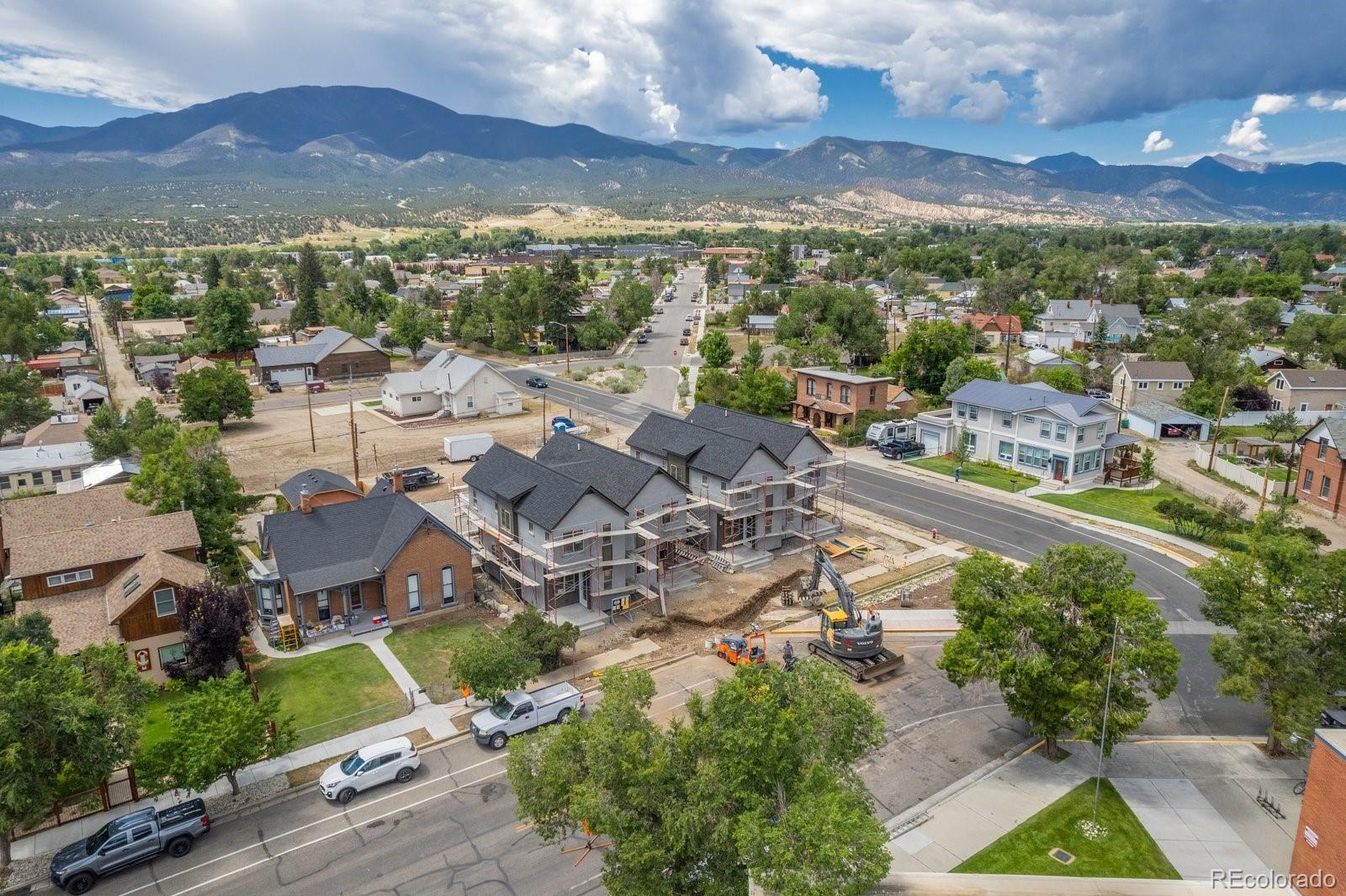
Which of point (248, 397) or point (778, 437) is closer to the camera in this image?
point (778, 437)

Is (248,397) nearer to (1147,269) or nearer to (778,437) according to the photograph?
(778,437)

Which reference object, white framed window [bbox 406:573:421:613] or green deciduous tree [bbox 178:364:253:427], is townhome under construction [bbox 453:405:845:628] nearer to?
white framed window [bbox 406:573:421:613]

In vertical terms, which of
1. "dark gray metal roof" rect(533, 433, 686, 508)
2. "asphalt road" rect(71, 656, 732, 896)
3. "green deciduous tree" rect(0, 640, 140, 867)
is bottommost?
"asphalt road" rect(71, 656, 732, 896)

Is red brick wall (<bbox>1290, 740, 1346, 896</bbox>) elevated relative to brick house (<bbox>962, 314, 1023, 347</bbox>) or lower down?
lower down

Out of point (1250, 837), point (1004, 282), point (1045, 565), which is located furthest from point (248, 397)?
point (1004, 282)

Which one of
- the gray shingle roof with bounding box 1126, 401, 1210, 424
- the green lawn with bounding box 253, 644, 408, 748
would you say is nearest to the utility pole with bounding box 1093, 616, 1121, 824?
the green lawn with bounding box 253, 644, 408, 748

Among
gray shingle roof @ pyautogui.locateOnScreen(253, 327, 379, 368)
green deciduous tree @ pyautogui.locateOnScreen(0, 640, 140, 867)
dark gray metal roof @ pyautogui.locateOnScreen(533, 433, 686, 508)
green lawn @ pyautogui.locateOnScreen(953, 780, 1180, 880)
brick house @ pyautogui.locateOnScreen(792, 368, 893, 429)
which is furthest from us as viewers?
gray shingle roof @ pyautogui.locateOnScreen(253, 327, 379, 368)
